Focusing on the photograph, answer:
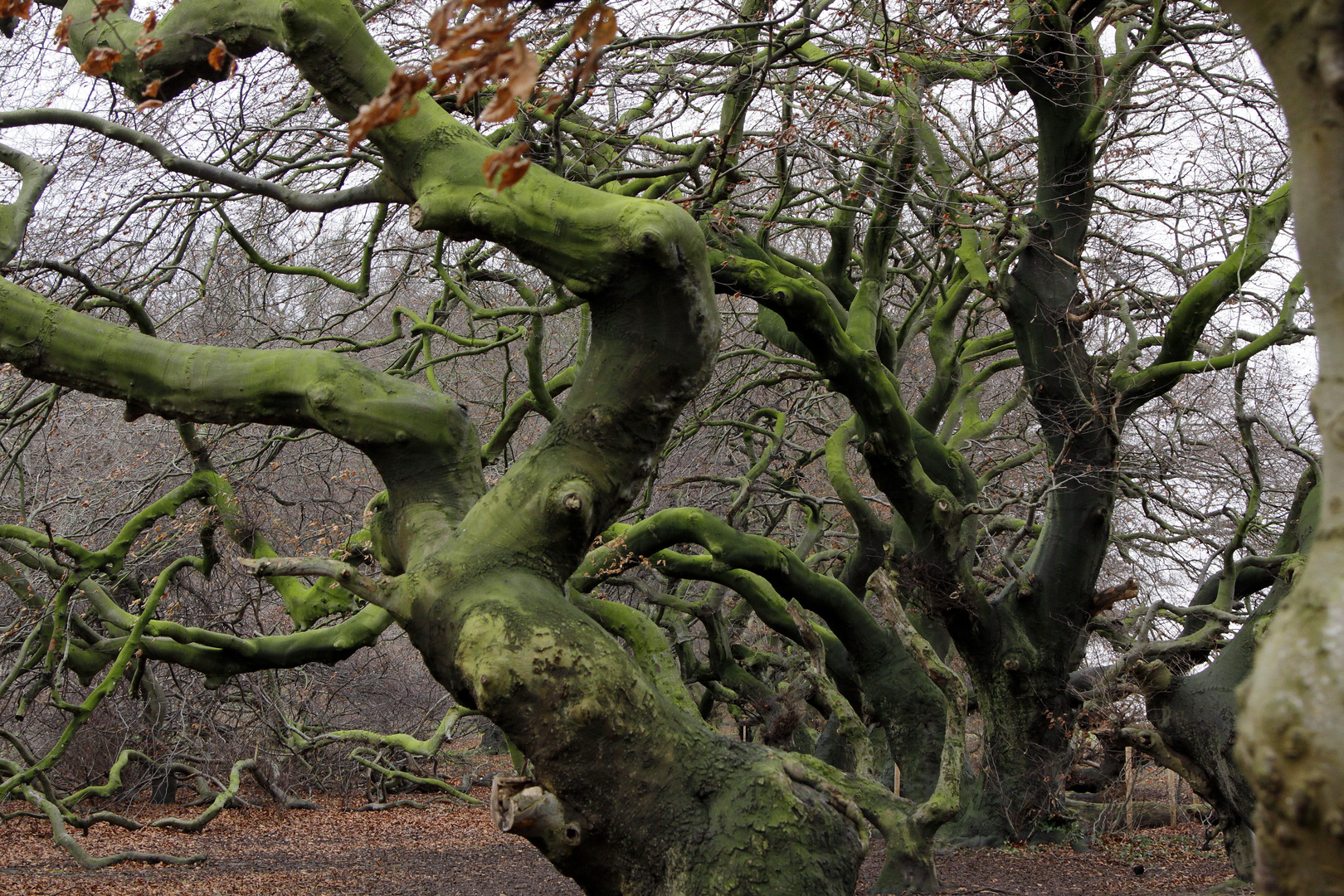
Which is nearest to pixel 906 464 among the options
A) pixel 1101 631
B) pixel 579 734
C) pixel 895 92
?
pixel 1101 631

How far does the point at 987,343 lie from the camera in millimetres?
9656

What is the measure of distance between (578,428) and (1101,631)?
618 cm

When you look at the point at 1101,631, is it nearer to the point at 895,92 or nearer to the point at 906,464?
the point at 906,464

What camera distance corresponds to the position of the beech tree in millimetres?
3385

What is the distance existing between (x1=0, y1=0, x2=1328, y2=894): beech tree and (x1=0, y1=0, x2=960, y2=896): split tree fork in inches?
0.6

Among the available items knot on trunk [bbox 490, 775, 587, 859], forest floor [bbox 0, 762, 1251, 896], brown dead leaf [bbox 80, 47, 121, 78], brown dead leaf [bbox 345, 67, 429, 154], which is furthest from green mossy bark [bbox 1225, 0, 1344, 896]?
forest floor [bbox 0, 762, 1251, 896]

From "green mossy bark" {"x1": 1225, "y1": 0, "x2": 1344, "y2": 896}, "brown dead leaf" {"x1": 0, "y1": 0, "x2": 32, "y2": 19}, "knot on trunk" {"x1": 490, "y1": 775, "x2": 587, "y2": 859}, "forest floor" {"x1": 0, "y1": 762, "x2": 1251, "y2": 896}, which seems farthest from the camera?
"forest floor" {"x1": 0, "y1": 762, "x2": 1251, "y2": 896}

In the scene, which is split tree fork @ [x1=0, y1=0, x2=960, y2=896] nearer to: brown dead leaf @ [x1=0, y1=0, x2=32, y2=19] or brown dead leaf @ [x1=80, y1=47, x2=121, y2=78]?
brown dead leaf @ [x1=80, y1=47, x2=121, y2=78]

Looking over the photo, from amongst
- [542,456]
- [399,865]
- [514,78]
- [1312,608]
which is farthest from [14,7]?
[399,865]

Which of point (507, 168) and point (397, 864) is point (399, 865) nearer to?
point (397, 864)

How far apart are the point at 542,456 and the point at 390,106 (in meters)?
2.23

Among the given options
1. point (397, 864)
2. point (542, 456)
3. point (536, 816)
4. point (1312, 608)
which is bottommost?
point (397, 864)

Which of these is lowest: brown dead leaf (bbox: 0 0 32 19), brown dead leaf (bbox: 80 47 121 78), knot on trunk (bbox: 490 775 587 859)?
knot on trunk (bbox: 490 775 587 859)

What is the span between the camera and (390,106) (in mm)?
1580
